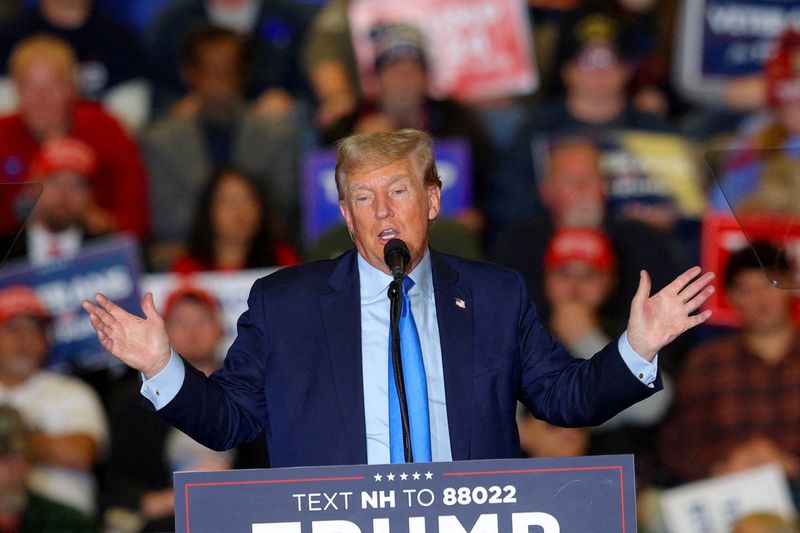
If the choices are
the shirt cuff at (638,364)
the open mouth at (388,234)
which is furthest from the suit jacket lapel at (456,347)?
the shirt cuff at (638,364)

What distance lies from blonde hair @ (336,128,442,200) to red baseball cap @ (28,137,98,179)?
3514 millimetres

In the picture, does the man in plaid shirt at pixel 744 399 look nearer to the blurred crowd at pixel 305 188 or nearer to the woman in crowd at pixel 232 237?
the blurred crowd at pixel 305 188

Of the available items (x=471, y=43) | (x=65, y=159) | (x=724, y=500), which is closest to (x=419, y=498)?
(x=724, y=500)

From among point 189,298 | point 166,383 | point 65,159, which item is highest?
point 65,159

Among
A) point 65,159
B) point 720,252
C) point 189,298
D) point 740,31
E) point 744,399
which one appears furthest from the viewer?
point 740,31

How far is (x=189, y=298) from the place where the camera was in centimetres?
555

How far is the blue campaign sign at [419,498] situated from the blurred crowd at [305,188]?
2.93m

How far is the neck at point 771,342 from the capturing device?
17.5 ft

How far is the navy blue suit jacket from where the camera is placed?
97.0 inches

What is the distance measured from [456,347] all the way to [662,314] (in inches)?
14.4

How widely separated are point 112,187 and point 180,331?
0.90 meters

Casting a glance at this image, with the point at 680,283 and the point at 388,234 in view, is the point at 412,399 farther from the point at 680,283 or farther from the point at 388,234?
the point at 680,283

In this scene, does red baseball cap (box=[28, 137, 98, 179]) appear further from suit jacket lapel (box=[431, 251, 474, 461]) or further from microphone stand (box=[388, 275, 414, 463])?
microphone stand (box=[388, 275, 414, 463])

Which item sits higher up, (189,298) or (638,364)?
(189,298)
